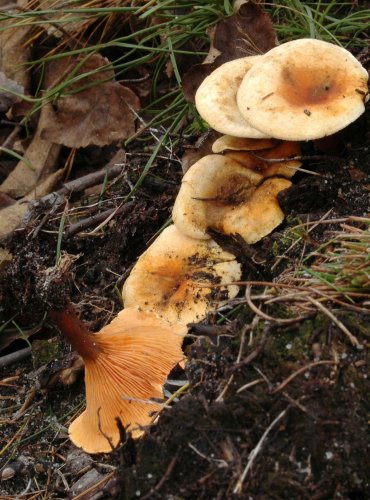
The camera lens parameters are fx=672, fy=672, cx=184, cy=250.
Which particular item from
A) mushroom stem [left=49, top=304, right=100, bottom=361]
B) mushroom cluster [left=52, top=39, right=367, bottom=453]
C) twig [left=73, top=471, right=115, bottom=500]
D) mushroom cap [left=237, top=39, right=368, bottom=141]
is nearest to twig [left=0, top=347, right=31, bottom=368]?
mushroom cluster [left=52, top=39, right=367, bottom=453]

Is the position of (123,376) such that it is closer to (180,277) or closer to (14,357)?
(180,277)

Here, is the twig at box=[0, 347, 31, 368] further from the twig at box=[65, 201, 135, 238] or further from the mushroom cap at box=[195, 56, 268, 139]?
the mushroom cap at box=[195, 56, 268, 139]

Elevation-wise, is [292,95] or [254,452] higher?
[292,95]

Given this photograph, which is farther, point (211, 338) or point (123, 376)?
point (123, 376)

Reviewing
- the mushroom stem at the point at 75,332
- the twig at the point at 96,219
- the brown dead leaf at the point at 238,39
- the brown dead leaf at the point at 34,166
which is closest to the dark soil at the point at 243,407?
the mushroom stem at the point at 75,332

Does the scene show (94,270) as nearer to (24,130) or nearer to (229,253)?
(229,253)

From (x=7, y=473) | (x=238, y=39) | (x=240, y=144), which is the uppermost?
(x=238, y=39)

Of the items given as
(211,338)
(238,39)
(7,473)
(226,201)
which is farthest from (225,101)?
(7,473)

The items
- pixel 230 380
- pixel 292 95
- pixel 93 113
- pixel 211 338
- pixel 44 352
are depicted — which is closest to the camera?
pixel 230 380
